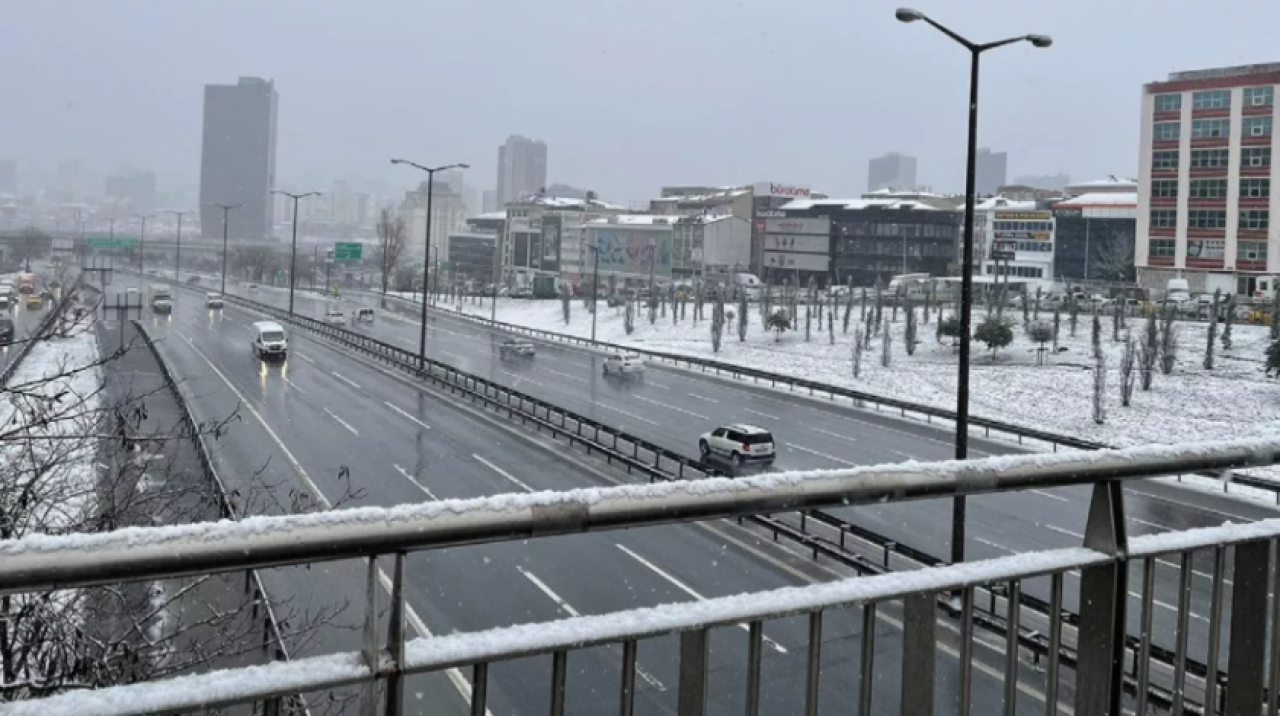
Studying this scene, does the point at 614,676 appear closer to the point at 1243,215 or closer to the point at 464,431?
the point at 464,431

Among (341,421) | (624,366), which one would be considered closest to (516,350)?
(624,366)

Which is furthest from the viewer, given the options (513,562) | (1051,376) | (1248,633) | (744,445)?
(1051,376)

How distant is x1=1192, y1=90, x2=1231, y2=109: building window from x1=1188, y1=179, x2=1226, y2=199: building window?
187 inches

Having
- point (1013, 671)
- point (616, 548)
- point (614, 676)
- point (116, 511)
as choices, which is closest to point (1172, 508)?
point (616, 548)

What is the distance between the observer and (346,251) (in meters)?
103

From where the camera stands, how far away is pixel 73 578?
1596mm

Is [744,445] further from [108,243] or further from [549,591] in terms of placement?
[108,243]

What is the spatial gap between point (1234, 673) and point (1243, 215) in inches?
2999

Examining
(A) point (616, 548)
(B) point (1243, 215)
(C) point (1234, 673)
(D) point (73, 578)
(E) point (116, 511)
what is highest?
(B) point (1243, 215)

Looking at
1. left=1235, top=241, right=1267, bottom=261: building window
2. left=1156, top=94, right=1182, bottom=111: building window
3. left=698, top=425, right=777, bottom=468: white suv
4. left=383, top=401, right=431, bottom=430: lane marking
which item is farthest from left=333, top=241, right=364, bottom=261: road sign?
left=698, top=425, right=777, bottom=468: white suv

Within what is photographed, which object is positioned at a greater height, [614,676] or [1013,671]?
[1013,671]

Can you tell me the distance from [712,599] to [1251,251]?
7804 centimetres

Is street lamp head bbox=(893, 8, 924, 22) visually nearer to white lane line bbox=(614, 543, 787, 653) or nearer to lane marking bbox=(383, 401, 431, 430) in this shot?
white lane line bbox=(614, 543, 787, 653)

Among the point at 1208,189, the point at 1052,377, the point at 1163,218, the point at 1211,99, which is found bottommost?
the point at 1052,377
